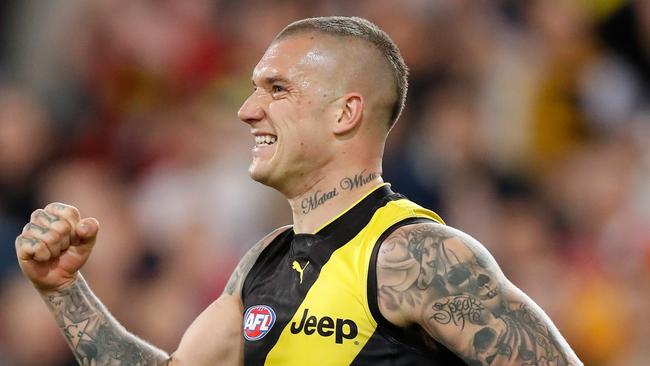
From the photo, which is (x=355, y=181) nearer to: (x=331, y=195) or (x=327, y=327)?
(x=331, y=195)

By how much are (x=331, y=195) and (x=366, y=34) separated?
592 millimetres

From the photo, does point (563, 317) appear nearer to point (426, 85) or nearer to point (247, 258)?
point (426, 85)

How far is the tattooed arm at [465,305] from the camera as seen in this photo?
3.64 m

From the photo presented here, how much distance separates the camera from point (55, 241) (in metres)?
4.07

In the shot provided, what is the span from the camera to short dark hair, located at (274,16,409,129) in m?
4.25

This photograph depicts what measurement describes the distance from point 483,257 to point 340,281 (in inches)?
18.8

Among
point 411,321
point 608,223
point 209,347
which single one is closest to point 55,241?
point 209,347

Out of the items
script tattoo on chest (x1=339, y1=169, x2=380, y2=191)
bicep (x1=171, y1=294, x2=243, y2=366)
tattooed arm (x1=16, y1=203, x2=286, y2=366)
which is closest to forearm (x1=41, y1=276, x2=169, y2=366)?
tattooed arm (x1=16, y1=203, x2=286, y2=366)

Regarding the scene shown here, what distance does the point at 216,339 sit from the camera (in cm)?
436

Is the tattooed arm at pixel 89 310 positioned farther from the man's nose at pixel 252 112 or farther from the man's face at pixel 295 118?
the man's nose at pixel 252 112

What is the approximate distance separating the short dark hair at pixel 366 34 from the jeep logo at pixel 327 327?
83 cm

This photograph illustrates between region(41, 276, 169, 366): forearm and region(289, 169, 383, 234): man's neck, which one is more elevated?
region(289, 169, 383, 234): man's neck

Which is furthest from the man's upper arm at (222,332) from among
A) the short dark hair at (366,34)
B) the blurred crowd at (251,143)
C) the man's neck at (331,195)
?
the blurred crowd at (251,143)

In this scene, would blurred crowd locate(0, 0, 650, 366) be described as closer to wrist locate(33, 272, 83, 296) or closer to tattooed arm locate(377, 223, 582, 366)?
wrist locate(33, 272, 83, 296)
